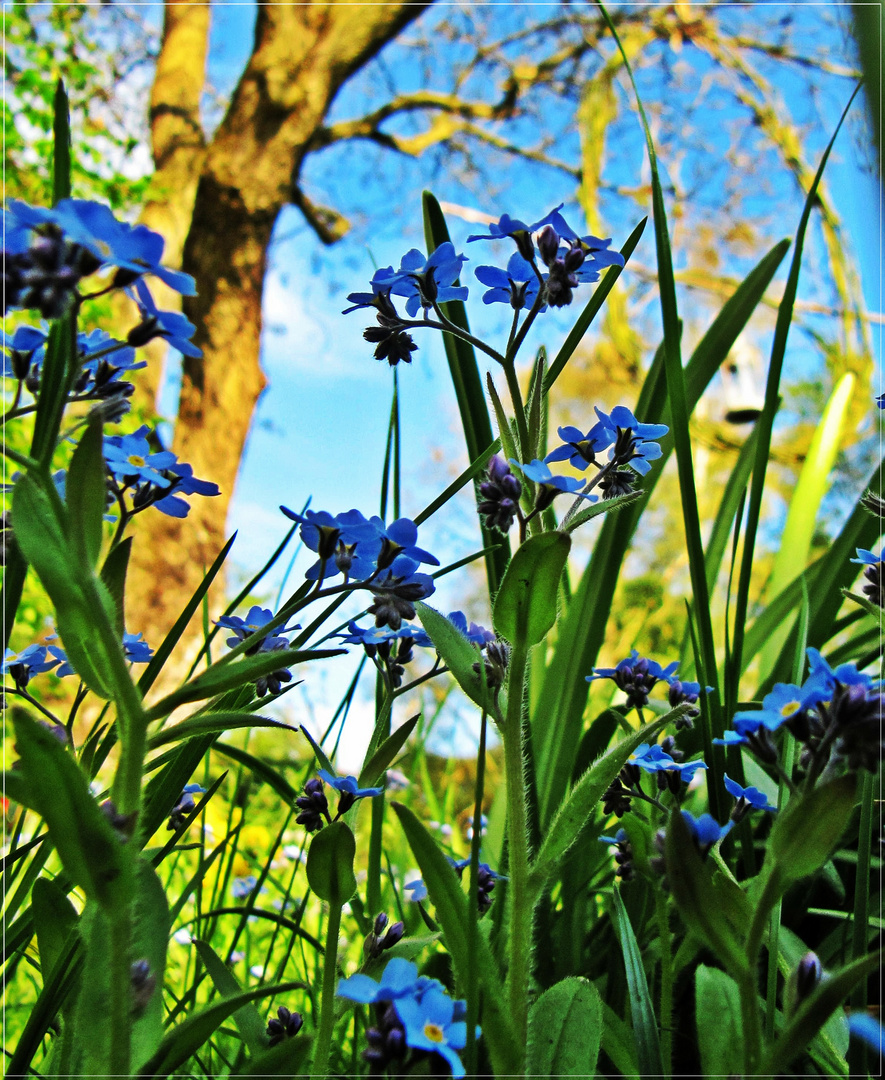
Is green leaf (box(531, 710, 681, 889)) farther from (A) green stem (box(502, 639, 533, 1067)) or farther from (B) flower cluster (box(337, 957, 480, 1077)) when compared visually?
(B) flower cluster (box(337, 957, 480, 1077))

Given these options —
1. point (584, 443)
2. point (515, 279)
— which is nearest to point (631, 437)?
point (584, 443)

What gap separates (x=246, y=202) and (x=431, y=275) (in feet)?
17.9

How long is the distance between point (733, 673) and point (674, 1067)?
1.31 feet

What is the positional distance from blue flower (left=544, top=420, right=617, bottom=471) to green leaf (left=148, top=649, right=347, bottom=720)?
255 millimetres

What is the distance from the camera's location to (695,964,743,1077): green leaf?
1.64ft

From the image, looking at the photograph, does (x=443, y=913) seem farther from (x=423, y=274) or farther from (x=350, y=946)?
(x=350, y=946)

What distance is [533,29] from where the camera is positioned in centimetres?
654

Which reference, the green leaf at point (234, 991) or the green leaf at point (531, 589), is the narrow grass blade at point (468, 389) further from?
the green leaf at point (234, 991)

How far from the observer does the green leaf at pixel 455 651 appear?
530 mm

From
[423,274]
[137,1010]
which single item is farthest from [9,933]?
[423,274]

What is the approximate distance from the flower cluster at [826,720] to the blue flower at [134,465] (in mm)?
357

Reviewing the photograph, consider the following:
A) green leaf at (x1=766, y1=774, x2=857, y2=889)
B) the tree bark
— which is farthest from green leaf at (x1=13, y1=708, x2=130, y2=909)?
the tree bark

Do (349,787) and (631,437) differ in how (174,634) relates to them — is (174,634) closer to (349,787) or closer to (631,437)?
(349,787)

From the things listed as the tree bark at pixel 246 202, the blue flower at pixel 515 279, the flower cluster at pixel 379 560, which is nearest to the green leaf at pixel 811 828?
the flower cluster at pixel 379 560
